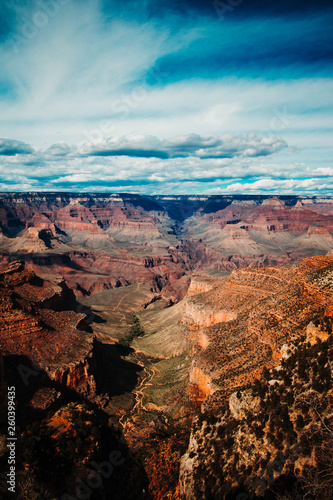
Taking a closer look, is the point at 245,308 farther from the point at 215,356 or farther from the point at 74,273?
the point at 74,273

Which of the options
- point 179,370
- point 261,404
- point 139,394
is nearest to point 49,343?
point 139,394

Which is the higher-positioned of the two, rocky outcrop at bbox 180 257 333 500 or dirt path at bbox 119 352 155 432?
rocky outcrop at bbox 180 257 333 500

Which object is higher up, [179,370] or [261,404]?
[261,404]

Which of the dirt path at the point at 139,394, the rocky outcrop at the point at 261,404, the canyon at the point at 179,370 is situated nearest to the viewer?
the rocky outcrop at the point at 261,404

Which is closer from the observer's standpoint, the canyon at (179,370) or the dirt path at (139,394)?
the canyon at (179,370)

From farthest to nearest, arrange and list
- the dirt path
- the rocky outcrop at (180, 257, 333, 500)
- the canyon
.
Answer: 1. the dirt path
2. the canyon
3. the rocky outcrop at (180, 257, 333, 500)

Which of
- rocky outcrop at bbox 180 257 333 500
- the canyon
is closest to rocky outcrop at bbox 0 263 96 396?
the canyon

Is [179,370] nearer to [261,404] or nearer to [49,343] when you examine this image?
[49,343]

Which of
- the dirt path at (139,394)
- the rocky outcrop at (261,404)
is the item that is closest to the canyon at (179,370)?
the rocky outcrop at (261,404)

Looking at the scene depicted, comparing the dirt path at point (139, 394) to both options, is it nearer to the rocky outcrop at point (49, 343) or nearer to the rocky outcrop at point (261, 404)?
the rocky outcrop at point (49, 343)

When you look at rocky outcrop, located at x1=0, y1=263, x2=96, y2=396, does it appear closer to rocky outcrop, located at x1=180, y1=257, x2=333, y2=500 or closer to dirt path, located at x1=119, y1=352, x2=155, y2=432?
dirt path, located at x1=119, y1=352, x2=155, y2=432

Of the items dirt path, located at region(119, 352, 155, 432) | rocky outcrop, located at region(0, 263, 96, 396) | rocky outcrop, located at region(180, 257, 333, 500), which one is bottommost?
dirt path, located at region(119, 352, 155, 432)
